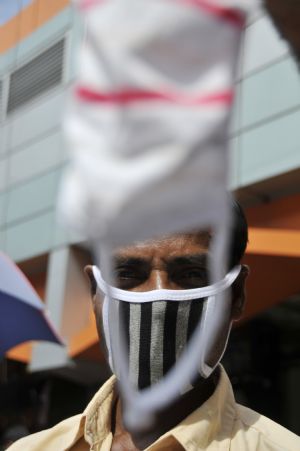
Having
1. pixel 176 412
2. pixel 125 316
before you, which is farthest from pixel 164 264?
pixel 176 412

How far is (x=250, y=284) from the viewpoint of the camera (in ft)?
22.0

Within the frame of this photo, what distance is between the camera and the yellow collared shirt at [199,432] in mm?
1780

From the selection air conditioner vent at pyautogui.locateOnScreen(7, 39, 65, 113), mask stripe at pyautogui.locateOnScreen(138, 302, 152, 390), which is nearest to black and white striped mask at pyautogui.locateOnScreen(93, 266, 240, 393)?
mask stripe at pyautogui.locateOnScreen(138, 302, 152, 390)

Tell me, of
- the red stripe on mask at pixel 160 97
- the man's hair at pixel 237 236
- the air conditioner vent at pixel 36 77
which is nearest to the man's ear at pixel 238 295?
the man's hair at pixel 237 236

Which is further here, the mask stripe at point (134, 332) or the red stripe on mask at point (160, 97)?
the mask stripe at point (134, 332)

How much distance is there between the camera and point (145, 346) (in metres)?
1.70

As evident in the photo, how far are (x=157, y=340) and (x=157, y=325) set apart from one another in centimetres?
4

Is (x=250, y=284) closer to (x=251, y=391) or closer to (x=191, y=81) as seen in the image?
(x=251, y=391)

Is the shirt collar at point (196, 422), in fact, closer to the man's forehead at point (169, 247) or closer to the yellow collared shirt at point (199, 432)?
the yellow collared shirt at point (199, 432)

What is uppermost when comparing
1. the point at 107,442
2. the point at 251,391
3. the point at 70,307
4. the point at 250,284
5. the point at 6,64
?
the point at 107,442

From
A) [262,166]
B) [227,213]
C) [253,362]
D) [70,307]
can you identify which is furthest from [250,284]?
[227,213]

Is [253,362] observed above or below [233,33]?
below

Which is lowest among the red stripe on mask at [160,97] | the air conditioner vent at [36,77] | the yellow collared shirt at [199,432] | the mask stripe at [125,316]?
the air conditioner vent at [36,77]

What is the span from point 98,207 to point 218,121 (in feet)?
0.52
